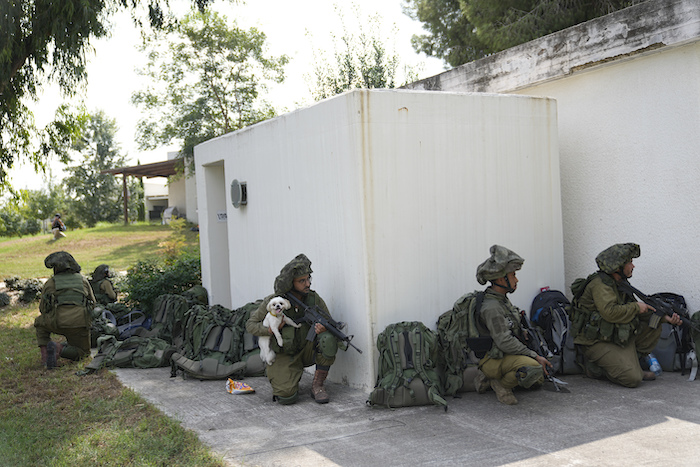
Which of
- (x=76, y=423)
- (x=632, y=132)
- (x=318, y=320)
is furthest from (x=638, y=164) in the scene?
(x=76, y=423)

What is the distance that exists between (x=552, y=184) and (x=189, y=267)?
21.2 ft

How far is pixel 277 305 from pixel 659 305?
3.45 meters

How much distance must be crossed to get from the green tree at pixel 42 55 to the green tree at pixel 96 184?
32388 millimetres

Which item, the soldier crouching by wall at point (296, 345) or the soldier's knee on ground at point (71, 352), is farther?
the soldier's knee on ground at point (71, 352)

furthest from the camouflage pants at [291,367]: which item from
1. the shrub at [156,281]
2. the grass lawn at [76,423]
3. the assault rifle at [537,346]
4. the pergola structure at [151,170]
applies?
the pergola structure at [151,170]

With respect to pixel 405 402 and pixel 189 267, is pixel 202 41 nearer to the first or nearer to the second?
pixel 189 267

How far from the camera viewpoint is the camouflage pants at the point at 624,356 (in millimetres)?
5555

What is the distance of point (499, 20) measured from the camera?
48.4 ft

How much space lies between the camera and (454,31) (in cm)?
1858

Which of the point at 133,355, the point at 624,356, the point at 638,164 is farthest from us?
the point at 133,355

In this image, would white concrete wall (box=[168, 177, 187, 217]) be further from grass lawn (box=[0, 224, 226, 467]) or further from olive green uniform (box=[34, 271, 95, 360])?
olive green uniform (box=[34, 271, 95, 360])

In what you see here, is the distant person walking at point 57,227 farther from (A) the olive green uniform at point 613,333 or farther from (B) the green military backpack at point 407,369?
(A) the olive green uniform at point 613,333

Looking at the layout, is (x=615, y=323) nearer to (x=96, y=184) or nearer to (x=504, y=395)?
(x=504, y=395)

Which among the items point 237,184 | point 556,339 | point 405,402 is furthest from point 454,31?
point 405,402
